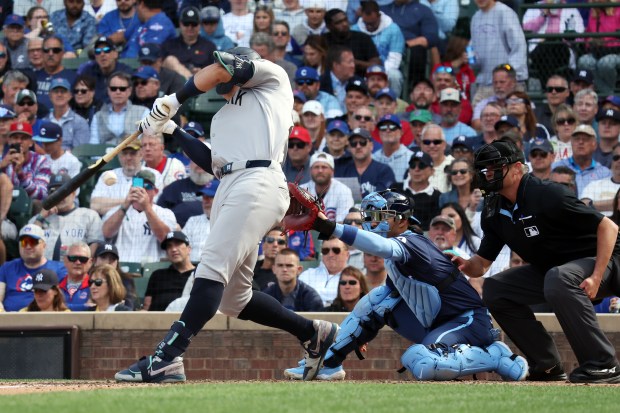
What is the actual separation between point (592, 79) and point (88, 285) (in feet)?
18.3

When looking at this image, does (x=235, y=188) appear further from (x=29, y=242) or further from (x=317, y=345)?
(x=29, y=242)

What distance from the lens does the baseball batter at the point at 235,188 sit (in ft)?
21.1

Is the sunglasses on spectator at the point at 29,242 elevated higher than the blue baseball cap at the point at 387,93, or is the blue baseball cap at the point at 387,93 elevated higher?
the blue baseball cap at the point at 387,93

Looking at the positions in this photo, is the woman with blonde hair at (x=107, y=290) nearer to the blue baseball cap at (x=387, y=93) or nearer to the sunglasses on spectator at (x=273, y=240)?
the sunglasses on spectator at (x=273, y=240)

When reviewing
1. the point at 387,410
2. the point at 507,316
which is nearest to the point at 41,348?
the point at 507,316

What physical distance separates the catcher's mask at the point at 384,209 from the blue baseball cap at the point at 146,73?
6308 millimetres

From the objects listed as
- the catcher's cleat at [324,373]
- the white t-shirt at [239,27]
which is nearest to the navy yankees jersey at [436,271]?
the catcher's cleat at [324,373]

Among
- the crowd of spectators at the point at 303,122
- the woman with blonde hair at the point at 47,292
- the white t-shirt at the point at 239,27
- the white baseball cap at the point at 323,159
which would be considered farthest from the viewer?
the white t-shirt at the point at 239,27

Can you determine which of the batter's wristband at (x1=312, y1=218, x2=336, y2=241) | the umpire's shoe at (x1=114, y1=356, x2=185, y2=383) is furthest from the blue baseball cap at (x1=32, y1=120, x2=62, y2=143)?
the batter's wristband at (x1=312, y1=218, x2=336, y2=241)

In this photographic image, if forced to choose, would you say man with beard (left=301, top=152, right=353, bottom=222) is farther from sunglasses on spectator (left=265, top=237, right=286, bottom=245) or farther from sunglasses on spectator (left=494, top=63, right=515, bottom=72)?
sunglasses on spectator (left=494, top=63, right=515, bottom=72)

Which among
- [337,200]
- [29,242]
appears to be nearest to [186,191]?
[337,200]

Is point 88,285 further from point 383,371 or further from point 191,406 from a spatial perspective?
point 191,406

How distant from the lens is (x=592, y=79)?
12523 mm

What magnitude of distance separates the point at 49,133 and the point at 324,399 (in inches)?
310
